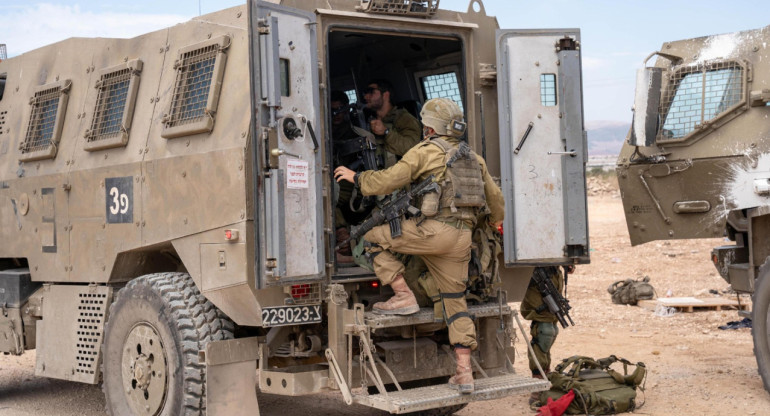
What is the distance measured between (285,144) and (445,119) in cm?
115

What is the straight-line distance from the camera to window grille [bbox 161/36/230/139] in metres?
6.11

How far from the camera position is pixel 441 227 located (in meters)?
6.01

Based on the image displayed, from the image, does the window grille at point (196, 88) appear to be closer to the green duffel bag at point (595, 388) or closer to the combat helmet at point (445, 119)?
the combat helmet at point (445, 119)

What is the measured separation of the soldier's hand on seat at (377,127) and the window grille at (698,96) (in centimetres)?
270

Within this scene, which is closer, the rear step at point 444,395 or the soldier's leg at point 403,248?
→ the rear step at point 444,395

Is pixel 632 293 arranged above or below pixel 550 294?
below

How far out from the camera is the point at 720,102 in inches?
338

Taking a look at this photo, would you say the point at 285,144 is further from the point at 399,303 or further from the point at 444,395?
the point at 444,395

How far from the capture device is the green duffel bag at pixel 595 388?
7.25 m

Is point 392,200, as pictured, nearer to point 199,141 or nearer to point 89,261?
point 199,141

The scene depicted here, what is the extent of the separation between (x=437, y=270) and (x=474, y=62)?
158 centimetres

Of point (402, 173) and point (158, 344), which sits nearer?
point (402, 173)

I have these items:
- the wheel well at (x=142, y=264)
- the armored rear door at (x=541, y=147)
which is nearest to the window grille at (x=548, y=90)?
the armored rear door at (x=541, y=147)

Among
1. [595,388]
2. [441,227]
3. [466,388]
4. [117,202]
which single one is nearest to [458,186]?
[441,227]
